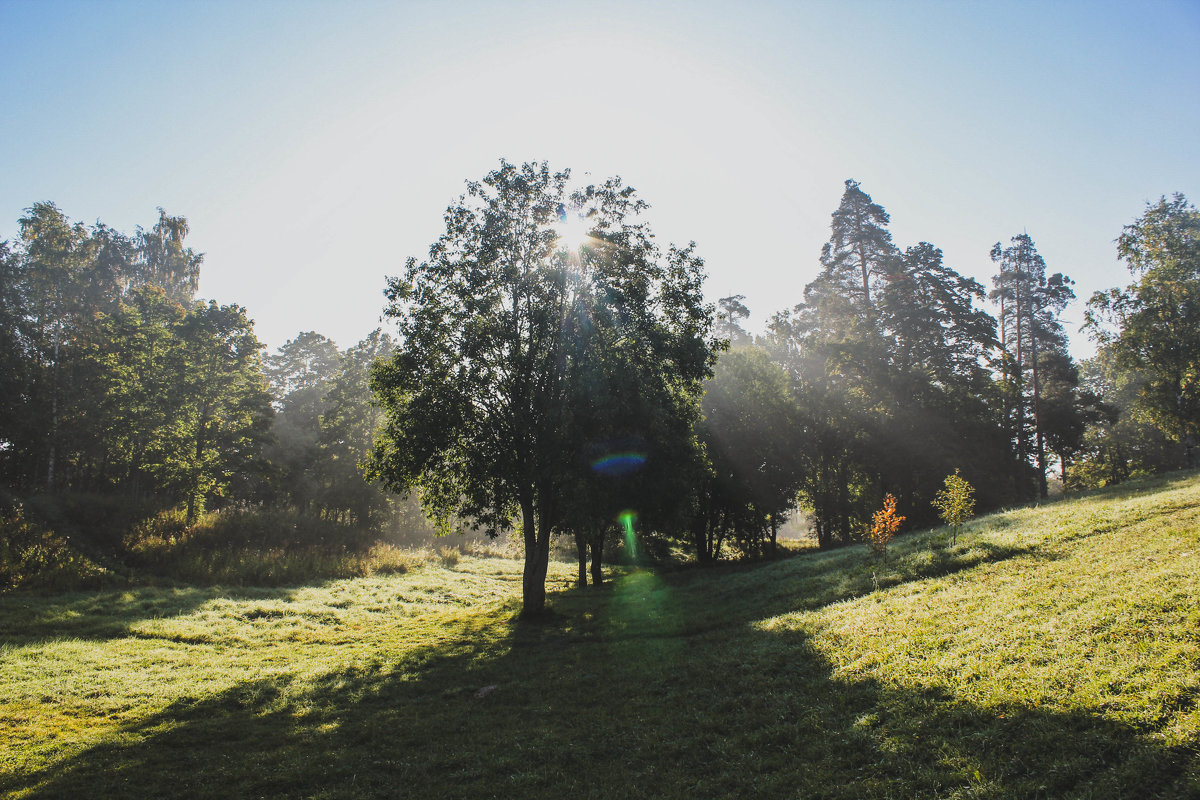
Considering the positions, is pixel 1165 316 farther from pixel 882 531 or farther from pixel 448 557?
pixel 448 557

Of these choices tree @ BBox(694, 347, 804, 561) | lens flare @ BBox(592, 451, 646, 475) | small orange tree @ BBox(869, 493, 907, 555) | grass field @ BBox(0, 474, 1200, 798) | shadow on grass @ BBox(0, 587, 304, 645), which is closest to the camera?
grass field @ BBox(0, 474, 1200, 798)

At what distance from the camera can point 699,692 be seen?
1134 cm

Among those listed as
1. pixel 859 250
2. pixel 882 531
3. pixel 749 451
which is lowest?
pixel 882 531

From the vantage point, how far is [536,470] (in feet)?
67.9

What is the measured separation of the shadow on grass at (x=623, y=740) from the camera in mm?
6125

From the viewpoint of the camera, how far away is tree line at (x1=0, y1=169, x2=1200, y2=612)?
71.4 ft

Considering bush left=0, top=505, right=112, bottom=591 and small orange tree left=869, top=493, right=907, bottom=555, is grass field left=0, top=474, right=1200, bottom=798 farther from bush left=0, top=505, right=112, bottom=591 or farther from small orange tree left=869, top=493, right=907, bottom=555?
bush left=0, top=505, right=112, bottom=591

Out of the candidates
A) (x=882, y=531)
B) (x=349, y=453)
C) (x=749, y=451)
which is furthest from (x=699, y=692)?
(x=349, y=453)

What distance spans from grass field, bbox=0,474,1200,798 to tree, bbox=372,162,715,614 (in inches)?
223

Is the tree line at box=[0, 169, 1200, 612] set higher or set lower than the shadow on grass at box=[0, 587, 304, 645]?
higher

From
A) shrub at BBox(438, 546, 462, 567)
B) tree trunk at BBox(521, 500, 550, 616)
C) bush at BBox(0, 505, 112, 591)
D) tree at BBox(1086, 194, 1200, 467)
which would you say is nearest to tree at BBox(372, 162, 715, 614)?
tree trunk at BBox(521, 500, 550, 616)

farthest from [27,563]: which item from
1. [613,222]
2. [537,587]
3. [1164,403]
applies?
[1164,403]

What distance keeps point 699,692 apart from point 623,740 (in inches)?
99.5

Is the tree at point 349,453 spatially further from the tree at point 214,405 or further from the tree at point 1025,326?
the tree at point 1025,326
